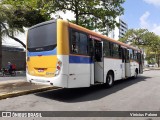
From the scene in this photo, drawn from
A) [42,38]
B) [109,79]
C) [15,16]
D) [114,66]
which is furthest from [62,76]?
[15,16]

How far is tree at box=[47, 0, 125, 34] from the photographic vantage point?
59.1 ft

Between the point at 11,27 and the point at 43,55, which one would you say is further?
the point at 11,27

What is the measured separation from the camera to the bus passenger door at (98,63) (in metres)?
11.7

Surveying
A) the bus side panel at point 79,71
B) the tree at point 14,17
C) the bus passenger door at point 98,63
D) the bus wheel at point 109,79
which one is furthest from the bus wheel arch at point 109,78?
the tree at point 14,17

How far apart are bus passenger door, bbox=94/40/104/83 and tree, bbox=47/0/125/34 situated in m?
6.36

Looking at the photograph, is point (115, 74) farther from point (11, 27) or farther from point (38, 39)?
point (11, 27)

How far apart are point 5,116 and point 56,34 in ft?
12.7

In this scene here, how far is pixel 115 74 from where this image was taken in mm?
14211

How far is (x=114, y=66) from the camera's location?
14.0m

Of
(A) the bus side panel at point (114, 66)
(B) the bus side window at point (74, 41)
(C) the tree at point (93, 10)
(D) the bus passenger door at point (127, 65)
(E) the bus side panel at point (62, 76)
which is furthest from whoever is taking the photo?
(C) the tree at point (93, 10)

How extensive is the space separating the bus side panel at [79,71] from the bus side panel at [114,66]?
2205mm

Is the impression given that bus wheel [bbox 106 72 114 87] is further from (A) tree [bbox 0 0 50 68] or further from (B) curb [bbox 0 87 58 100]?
(A) tree [bbox 0 0 50 68]

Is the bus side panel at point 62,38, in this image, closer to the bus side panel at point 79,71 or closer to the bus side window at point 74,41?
the bus side window at point 74,41

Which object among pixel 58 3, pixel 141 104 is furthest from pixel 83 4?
pixel 141 104
